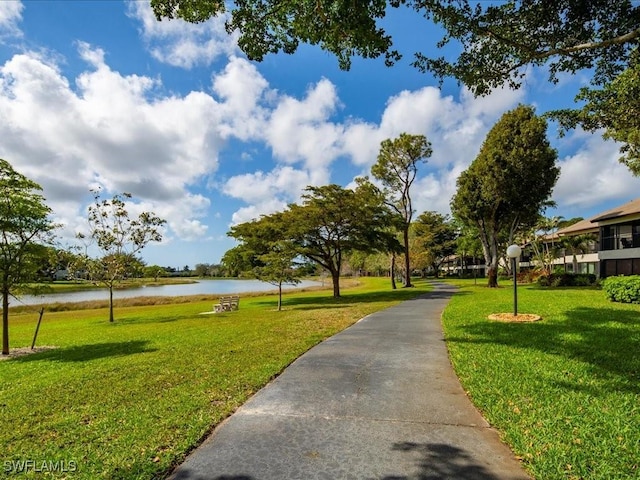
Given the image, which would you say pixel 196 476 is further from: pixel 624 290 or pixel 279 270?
pixel 624 290

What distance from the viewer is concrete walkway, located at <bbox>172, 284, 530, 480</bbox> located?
10.3 feet

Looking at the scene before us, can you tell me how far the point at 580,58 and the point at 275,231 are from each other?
19.5 metres

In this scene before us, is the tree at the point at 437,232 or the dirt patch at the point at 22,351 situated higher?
the tree at the point at 437,232

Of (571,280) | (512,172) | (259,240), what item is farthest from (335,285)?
(571,280)

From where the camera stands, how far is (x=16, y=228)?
10367 mm

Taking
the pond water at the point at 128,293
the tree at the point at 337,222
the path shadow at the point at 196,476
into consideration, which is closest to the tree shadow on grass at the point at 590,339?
the path shadow at the point at 196,476

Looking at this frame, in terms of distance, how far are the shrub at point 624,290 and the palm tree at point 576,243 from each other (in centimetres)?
2479

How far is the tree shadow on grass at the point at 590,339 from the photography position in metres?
5.63

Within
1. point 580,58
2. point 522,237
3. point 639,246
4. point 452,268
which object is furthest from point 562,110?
point 452,268

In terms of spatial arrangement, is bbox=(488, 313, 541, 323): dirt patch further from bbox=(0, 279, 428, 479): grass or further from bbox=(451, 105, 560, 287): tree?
bbox=(451, 105, 560, 287): tree

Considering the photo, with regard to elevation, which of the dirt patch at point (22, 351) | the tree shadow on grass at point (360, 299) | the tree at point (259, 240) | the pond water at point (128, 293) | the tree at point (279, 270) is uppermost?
the tree at point (259, 240)

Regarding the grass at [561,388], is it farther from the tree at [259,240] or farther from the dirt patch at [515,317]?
the tree at [259,240]

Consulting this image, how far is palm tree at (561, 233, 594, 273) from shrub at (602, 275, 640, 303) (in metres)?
24.8

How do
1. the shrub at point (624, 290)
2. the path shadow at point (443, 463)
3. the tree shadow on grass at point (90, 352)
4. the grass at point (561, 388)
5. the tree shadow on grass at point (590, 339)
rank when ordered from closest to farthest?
the path shadow at point (443, 463) → the grass at point (561, 388) → the tree shadow on grass at point (590, 339) → the tree shadow on grass at point (90, 352) → the shrub at point (624, 290)
